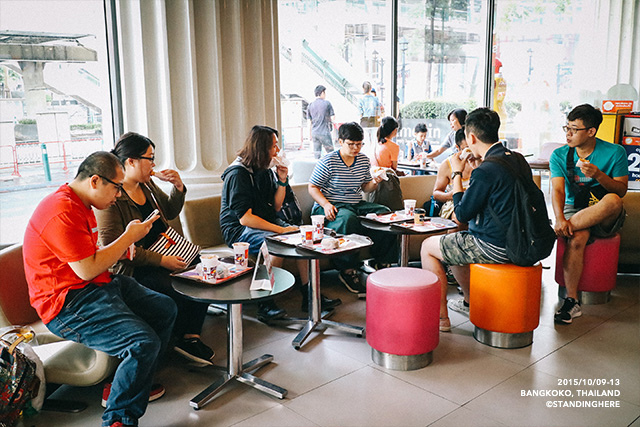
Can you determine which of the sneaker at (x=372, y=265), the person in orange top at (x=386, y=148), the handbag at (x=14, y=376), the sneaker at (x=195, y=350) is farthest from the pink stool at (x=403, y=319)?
the person in orange top at (x=386, y=148)

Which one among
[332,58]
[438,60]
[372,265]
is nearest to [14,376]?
[372,265]

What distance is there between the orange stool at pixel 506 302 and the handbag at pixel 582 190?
1.14 m

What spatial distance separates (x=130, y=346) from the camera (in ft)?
8.50

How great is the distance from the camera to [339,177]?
4855mm

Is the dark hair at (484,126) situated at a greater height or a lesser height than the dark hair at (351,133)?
greater

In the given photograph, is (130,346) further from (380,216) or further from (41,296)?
(380,216)

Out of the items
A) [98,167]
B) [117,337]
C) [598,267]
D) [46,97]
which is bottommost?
[598,267]

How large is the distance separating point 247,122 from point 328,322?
7.98ft

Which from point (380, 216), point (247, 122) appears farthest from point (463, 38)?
point (380, 216)

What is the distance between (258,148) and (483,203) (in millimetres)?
1588

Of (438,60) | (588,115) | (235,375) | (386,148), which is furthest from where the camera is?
(438,60)

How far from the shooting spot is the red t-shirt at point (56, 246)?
2.51 metres

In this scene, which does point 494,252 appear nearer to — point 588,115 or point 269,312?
point 588,115

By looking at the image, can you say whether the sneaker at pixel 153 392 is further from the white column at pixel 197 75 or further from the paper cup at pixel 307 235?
the white column at pixel 197 75
